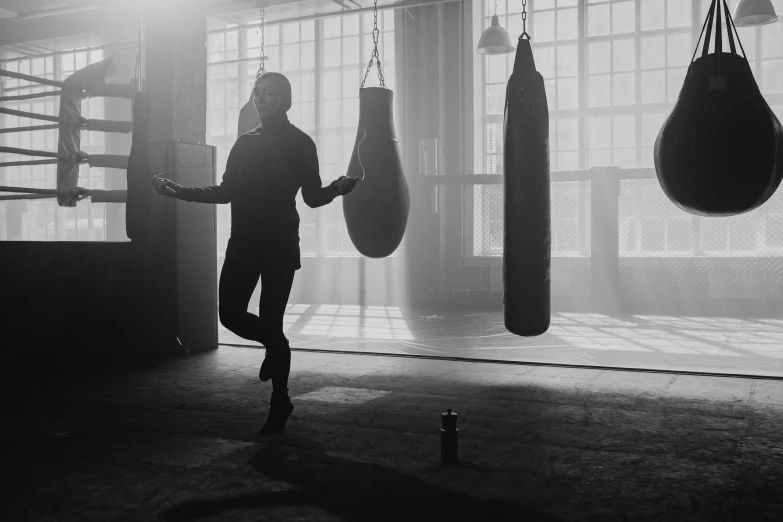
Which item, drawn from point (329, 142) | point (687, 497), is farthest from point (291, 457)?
point (329, 142)

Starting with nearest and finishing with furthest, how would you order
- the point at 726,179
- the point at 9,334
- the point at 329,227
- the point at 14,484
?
the point at 14,484
the point at 726,179
the point at 9,334
the point at 329,227

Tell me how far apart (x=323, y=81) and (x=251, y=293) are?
977 centimetres

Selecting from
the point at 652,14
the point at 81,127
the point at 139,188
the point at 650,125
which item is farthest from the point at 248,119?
the point at 652,14

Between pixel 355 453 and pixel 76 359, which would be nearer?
pixel 355 453

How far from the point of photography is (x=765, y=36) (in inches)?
388

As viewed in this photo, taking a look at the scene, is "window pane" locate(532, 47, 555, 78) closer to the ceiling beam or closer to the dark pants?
the ceiling beam

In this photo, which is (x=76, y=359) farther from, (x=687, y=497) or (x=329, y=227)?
(x=329, y=227)

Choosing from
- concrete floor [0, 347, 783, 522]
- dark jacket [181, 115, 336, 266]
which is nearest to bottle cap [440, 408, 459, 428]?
concrete floor [0, 347, 783, 522]

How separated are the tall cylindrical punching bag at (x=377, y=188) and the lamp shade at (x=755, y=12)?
5.33m

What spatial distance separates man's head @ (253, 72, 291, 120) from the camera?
3088 millimetres

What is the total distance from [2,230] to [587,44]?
36.6 ft

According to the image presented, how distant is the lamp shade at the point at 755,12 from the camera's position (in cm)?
781

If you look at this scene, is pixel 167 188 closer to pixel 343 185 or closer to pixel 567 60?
pixel 343 185

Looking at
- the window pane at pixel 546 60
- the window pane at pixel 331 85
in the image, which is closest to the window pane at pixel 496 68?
the window pane at pixel 546 60
